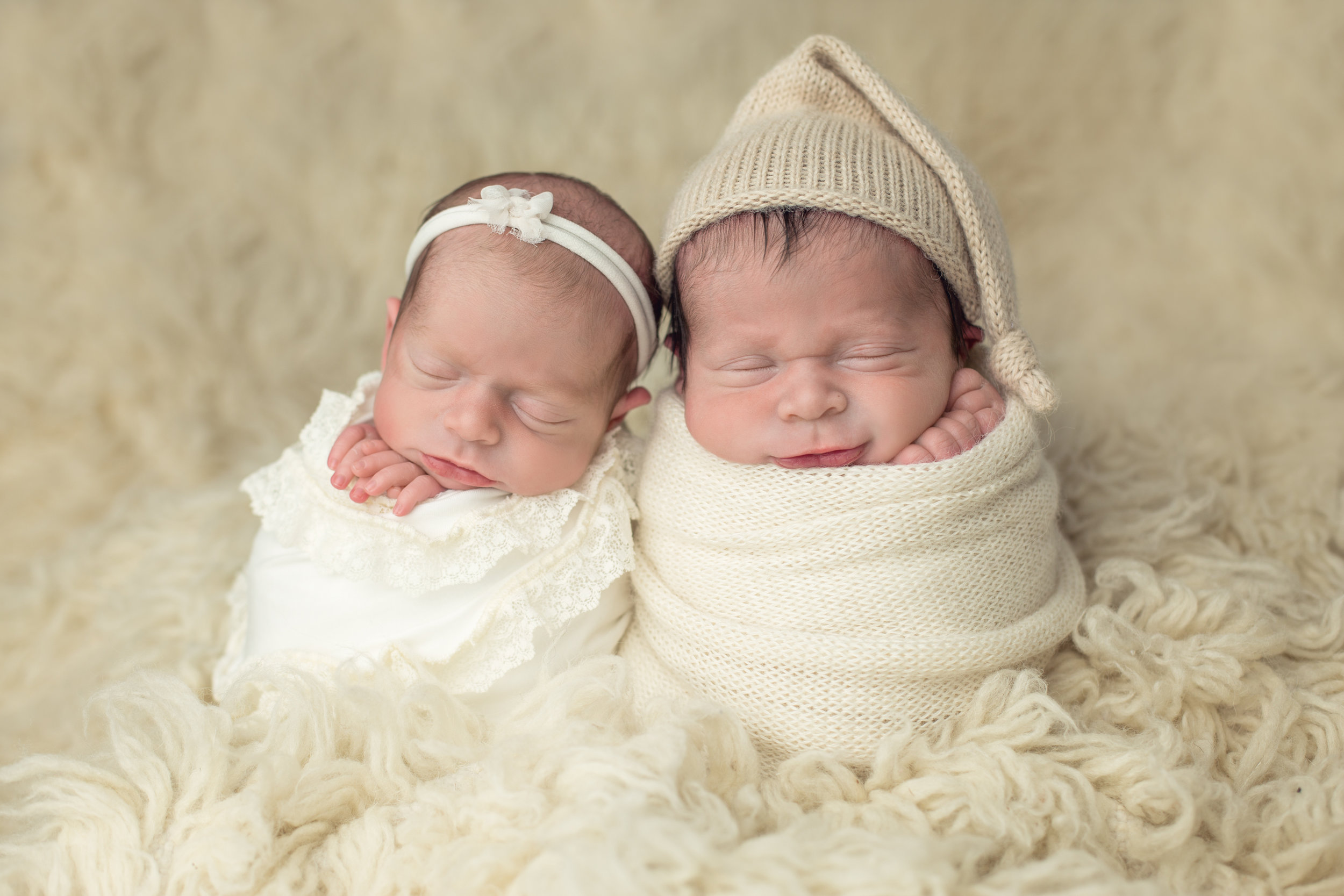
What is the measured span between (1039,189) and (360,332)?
1488 millimetres

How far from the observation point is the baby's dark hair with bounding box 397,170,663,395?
138 cm

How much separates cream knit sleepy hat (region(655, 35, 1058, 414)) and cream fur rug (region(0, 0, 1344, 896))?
397mm

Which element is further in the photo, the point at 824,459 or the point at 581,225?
the point at 581,225

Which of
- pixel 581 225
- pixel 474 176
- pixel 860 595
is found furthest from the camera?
pixel 474 176

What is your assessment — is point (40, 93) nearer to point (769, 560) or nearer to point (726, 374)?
point (726, 374)

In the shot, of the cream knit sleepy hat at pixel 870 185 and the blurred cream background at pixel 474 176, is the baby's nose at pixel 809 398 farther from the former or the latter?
the blurred cream background at pixel 474 176

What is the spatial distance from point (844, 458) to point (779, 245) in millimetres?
272

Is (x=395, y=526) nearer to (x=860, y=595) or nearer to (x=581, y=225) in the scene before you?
(x=581, y=225)

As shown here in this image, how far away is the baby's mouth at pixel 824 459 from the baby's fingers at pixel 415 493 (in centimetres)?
45

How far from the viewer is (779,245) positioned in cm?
124

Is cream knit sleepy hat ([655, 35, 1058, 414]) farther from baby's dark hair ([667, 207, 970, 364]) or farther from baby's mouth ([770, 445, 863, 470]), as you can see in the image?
baby's mouth ([770, 445, 863, 470])

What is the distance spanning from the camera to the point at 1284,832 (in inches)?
42.0

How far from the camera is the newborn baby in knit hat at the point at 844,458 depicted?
117 centimetres

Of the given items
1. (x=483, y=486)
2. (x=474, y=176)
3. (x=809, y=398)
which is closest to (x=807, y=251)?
(x=809, y=398)
